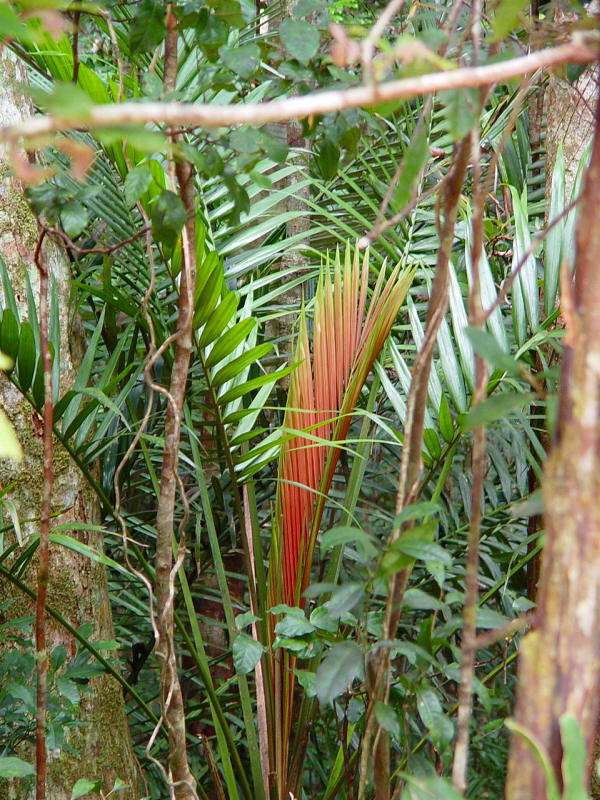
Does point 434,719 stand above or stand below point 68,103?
below

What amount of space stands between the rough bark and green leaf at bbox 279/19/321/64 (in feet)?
1.31

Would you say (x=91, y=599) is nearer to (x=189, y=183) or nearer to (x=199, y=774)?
(x=199, y=774)

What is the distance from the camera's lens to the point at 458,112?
54cm

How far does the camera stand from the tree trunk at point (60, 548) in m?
1.26

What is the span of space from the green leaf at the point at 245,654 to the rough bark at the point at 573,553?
22.3 inches

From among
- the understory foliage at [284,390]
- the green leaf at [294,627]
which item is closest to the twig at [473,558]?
the understory foliage at [284,390]

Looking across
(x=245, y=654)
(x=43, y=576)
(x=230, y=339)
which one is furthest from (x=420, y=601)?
(x=230, y=339)

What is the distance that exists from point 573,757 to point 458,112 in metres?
0.39

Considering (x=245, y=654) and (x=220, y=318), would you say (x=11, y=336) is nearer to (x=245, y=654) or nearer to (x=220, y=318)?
(x=220, y=318)

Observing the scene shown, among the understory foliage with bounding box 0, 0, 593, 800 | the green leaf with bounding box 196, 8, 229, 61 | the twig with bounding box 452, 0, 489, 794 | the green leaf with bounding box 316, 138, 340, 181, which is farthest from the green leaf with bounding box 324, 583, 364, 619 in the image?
the green leaf with bounding box 196, 8, 229, 61

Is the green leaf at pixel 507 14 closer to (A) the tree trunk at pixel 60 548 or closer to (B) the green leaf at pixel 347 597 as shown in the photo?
(B) the green leaf at pixel 347 597

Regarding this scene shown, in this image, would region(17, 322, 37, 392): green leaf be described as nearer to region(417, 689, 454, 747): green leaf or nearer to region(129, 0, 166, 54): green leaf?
region(129, 0, 166, 54): green leaf

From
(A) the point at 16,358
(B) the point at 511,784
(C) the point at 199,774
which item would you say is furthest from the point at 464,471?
(B) the point at 511,784

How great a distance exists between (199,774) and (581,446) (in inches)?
55.7
